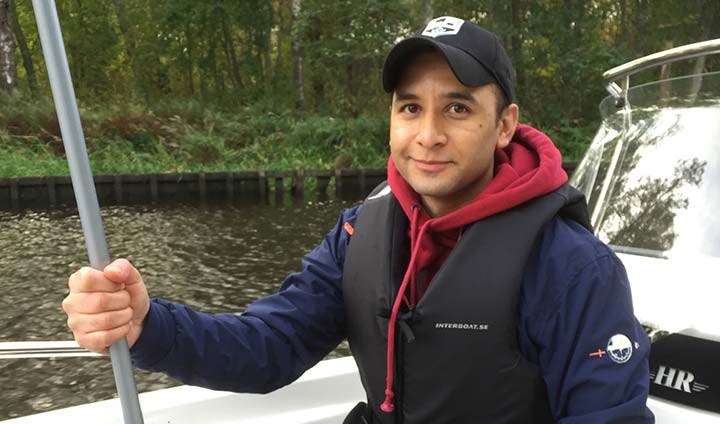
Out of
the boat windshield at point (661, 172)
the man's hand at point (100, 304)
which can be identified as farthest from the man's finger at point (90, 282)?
the boat windshield at point (661, 172)

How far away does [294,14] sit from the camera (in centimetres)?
2455

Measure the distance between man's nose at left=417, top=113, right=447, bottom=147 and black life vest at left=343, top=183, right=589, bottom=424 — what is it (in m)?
0.20

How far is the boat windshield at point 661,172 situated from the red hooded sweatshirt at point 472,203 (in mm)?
717

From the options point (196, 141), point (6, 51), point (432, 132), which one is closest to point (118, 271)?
point (432, 132)

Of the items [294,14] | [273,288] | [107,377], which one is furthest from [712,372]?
[294,14]

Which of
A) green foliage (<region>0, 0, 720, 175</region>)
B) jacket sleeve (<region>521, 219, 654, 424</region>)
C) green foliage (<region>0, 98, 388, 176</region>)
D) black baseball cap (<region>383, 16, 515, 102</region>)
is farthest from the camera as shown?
green foliage (<region>0, 0, 720, 175</region>)

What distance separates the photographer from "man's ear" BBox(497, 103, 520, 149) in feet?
5.26

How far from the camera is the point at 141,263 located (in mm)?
9828

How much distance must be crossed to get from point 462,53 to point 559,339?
2.02 feet

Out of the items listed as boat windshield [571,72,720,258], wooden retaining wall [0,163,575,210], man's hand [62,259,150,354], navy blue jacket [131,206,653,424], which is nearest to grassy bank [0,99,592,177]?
wooden retaining wall [0,163,575,210]

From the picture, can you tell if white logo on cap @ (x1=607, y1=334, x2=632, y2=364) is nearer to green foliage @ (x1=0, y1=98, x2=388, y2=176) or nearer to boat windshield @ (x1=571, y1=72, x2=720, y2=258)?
boat windshield @ (x1=571, y1=72, x2=720, y2=258)

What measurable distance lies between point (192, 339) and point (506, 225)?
722 mm

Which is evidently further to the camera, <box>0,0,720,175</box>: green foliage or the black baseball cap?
<box>0,0,720,175</box>: green foliage

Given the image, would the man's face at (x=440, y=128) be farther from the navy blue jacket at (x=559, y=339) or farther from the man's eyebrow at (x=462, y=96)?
the navy blue jacket at (x=559, y=339)
